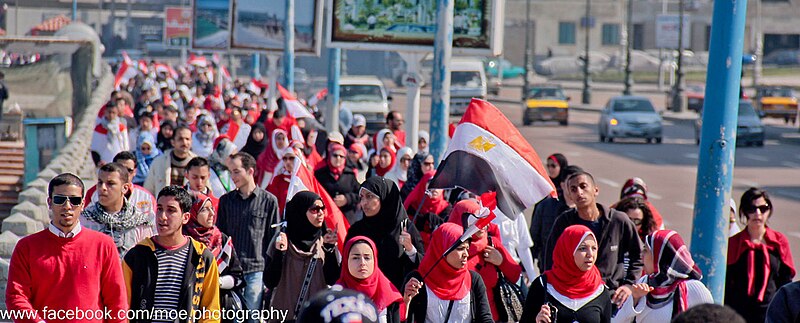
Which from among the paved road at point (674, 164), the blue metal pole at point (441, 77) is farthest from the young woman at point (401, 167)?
the paved road at point (674, 164)

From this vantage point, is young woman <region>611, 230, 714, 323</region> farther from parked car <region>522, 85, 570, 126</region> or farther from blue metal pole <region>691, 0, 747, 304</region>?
parked car <region>522, 85, 570, 126</region>

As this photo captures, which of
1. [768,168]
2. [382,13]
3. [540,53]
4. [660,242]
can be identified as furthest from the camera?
[540,53]

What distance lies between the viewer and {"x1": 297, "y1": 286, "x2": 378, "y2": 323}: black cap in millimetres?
3791

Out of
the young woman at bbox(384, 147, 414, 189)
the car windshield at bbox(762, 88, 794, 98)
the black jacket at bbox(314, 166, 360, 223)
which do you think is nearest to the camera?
the black jacket at bbox(314, 166, 360, 223)

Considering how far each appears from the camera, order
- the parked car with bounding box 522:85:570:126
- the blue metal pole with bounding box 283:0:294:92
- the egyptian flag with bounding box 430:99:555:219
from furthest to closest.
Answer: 1. the parked car with bounding box 522:85:570:126
2. the blue metal pole with bounding box 283:0:294:92
3. the egyptian flag with bounding box 430:99:555:219

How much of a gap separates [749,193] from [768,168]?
21735 millimetres

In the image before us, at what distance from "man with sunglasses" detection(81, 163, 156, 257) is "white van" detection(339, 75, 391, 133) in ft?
92.8

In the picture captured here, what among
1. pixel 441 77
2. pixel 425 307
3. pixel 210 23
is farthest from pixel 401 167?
pixel 210 23

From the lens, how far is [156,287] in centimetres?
659

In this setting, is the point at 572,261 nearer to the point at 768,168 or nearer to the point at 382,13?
the point at 382,13

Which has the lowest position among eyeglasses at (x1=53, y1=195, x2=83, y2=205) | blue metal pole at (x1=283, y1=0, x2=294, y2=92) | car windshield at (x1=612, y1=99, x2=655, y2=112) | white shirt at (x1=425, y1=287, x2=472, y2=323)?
car windshield at (x1=612, y1=99, x2=655, y2=112)

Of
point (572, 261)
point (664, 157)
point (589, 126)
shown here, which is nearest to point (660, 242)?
point (572, 261)

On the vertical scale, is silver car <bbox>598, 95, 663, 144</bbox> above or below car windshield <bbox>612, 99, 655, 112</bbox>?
below

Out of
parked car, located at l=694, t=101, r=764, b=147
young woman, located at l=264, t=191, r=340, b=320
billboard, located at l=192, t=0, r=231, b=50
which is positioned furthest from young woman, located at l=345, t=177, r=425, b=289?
parked car, located at l=694, t=101, r=764, b=147
